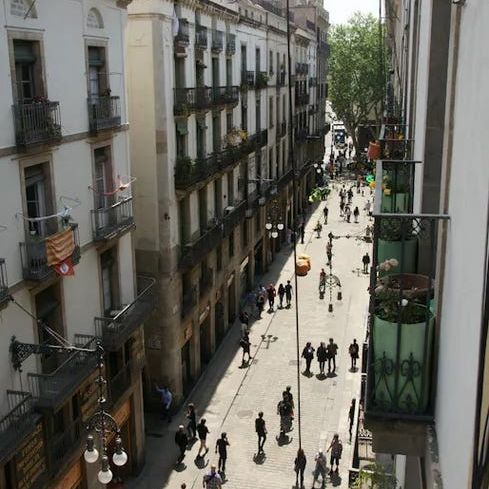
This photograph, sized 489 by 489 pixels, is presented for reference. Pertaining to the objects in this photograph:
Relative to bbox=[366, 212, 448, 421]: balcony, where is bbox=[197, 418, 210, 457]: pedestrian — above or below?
below

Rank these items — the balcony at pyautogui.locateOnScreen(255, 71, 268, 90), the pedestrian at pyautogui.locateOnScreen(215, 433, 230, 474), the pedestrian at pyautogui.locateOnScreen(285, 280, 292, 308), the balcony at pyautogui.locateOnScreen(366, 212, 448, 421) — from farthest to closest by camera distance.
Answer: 1. the balcony at pyautogui.locateOnScreen(255, 71, 268, 90)
2. the pedestrian at pyautogui.locateOnScreen(285, 280, 292, 308)
3. the pedestrian at pyautogui.locateOnScreen(215, 433, 230, 474)
4. the balcony at pyautogui.locateOnScreen(366, 212, 448, 421)

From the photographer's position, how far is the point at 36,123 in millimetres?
15422

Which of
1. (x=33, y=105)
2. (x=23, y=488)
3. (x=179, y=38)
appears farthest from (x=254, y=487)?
(x=179, y=38)

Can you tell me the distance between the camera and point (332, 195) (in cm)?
6888

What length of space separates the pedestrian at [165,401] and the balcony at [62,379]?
858 cm

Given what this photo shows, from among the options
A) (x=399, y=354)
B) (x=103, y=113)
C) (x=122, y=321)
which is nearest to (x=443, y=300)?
(x=399, y=354)

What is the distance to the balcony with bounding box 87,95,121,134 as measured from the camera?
18.4 metres

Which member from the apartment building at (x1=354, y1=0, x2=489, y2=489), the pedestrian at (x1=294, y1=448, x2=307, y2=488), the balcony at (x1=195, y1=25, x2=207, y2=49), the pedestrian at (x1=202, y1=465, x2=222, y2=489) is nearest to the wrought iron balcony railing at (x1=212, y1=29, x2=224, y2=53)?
the balcony at (x1=195, y1=25, x2=207, y2=49)

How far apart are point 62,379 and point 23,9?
28.2ft

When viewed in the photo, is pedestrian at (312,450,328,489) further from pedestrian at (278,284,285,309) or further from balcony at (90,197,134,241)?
pedestrian at (278,284,285,309)

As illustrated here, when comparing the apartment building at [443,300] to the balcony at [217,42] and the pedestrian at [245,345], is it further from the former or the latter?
the balcony at [217,42]

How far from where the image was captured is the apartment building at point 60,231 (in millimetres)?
14852

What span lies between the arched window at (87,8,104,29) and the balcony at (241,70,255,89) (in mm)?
17203

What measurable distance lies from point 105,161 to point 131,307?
460cm
